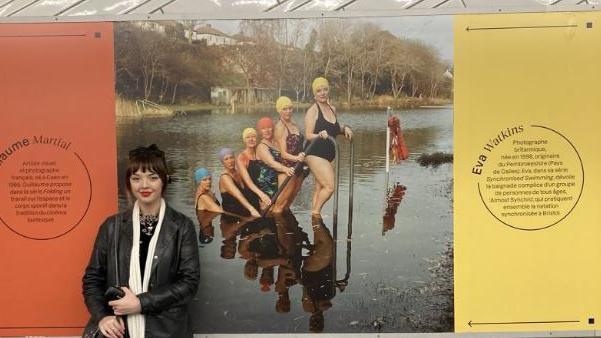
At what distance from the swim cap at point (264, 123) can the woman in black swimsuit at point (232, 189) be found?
20 cm

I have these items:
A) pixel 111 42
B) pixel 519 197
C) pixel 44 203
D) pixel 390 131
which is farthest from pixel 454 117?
pixel 44 203

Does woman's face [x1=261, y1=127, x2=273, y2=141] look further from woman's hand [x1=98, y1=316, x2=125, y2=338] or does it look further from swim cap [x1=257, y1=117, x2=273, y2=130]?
woman's hand [x1=98, y1=316, x2=125, y2=338]

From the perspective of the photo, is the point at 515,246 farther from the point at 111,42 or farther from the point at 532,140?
the point at 111,42

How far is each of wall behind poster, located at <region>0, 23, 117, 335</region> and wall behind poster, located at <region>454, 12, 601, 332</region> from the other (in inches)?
72.0

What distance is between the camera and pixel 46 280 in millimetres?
2824

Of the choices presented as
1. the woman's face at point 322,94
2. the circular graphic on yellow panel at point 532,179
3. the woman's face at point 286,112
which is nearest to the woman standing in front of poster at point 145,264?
the woman's face at point 286,112

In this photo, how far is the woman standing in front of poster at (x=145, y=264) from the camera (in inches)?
94.3

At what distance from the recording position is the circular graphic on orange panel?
9.18 feet

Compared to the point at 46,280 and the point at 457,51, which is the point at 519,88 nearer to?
the point at 457,51

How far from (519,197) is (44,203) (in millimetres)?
2427

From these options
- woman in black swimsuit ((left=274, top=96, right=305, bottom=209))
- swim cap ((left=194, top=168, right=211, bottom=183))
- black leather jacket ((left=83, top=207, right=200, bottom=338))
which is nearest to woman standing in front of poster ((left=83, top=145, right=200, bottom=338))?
black leather jacket ((left=83, top=207, right=200, bottom=338))

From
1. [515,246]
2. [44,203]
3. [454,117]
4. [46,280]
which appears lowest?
[46,280]

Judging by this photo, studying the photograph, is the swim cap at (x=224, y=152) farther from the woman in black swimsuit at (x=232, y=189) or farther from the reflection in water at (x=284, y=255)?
the reflection in water at (x=284, y=255)

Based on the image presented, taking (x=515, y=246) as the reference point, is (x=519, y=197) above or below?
above
